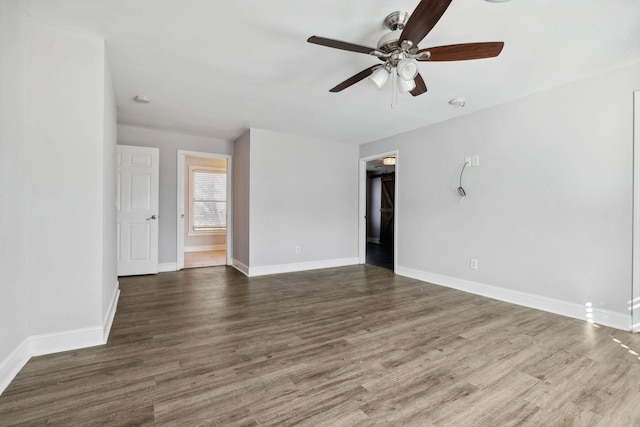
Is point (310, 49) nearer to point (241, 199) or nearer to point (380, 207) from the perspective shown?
point (241, 199)

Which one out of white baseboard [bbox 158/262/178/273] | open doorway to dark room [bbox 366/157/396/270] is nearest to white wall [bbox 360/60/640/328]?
open doorway to dark room [bbox 366/157/396/270]

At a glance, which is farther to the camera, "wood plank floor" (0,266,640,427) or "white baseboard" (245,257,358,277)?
"white baseboard" (245,257,358,277)

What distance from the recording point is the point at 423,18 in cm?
159

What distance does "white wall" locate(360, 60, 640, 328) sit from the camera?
8.75 ft

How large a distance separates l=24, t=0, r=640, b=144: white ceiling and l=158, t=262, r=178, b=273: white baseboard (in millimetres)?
2456

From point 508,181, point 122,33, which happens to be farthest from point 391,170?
point 122,33

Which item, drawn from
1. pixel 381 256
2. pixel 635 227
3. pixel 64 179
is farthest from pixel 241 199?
pixel 635 227

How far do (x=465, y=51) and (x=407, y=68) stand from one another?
1.21 ft

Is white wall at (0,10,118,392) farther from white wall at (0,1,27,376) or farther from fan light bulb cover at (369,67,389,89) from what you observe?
fan light bulb cover at (369,67,389,89)

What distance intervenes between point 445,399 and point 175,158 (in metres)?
5.05

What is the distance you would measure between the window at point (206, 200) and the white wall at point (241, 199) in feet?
7.47

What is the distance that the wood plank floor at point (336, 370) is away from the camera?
150 cm

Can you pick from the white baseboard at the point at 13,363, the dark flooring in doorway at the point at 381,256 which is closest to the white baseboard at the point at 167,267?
the white baseboard at the point at 13,363

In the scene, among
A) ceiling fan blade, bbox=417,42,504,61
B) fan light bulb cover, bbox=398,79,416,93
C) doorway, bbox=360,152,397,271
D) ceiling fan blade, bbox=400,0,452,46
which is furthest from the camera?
doorway, bbox=360,152,397,271
